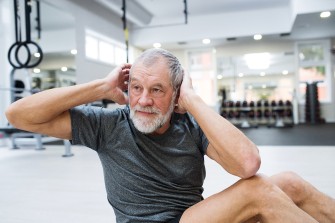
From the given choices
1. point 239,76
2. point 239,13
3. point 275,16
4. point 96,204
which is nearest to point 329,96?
point 275,16

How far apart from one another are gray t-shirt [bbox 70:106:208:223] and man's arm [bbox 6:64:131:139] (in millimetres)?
49

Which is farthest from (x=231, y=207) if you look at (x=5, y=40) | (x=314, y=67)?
(x=314, y=67)

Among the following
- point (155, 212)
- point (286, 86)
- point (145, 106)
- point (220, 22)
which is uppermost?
point (220, 22)

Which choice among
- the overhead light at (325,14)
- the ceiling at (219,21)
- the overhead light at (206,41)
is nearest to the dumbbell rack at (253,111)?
the ceiling at (219,21)

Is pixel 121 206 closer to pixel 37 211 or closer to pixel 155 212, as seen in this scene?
pixel 155 212

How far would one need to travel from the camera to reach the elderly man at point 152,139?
1013 millimetres

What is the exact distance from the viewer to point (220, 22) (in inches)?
358

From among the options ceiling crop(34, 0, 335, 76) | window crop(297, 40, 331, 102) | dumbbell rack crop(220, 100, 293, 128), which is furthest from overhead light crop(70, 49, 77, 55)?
window crop(297, 40, 331, 102)

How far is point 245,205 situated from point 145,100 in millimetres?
468

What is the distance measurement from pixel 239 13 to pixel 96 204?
8043 millimetres

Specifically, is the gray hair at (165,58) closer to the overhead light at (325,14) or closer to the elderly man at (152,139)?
the elderly man at (152,139)

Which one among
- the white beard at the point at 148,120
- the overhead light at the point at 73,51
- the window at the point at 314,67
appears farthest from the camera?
the window at the point at 314,67

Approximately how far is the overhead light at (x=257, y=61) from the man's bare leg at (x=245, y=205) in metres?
10.6

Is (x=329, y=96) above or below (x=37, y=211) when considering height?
above
